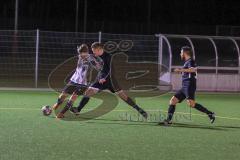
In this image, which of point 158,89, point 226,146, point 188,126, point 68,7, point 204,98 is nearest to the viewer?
point 226,146

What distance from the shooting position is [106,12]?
171 feet

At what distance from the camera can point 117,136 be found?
10523 millimetres

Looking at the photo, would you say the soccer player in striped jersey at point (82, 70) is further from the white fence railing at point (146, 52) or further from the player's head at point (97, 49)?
the white fence railing at point (146, 52)

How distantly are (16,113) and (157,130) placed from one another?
4017 mm

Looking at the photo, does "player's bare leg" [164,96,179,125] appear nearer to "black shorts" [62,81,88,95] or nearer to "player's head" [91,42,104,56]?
"player's head" [91,42,104,56]

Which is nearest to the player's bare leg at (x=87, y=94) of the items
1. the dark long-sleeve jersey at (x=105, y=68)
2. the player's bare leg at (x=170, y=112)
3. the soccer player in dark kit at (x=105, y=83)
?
the soccer player in dark kit at (x=105, y=83)

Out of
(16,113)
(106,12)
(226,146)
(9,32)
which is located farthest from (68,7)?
(226,146)

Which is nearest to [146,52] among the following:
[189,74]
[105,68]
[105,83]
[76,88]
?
[76,88]

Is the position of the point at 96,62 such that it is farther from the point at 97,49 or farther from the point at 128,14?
the point at 128,14

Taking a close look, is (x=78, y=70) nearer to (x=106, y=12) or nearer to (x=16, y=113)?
(x=16, y=113)

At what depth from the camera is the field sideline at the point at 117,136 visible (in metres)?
8.62

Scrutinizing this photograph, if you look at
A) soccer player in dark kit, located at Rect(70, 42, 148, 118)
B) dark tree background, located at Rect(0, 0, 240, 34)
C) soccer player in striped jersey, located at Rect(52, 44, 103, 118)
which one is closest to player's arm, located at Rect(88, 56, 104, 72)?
soccer player in striped jersey, located at Rect(52, 44, 103, 118)

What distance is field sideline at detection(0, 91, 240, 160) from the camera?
8625 millimetres

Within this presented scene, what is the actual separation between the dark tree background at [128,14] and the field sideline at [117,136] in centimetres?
2748
